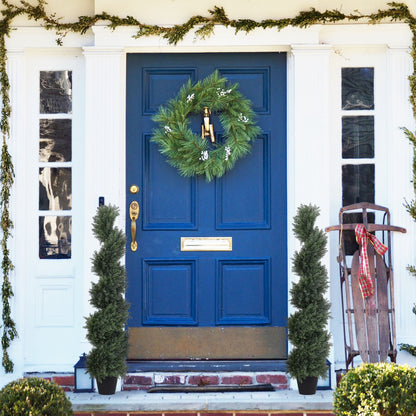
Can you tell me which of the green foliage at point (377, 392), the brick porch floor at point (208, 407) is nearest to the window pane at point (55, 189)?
the brick porch floor at point (208, 407)

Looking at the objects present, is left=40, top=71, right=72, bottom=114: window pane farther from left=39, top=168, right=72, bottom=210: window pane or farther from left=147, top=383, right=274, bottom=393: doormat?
left=147, top=383, right=274, bottom=393: doormat

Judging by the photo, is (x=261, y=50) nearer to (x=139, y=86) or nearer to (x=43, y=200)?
(x=139, y=86)

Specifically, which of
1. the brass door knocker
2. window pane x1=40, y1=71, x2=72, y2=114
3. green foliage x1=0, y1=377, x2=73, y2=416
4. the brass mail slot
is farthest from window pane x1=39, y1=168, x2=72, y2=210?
green foliage x1=0, y1=377, x2=73, y2=416

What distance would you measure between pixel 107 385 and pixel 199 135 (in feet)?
6.12

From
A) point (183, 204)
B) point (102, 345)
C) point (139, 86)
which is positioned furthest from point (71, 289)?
point (139, 86)

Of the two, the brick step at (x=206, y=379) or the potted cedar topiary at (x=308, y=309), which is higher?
the potted cedar topiary at (x=308, y=309)

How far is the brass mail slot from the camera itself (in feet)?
18.4

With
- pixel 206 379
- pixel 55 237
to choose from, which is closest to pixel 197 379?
pixel 206 379

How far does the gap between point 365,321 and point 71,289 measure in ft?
6.95

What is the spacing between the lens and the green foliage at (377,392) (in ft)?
13.5

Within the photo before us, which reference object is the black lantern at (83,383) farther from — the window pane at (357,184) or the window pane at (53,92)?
the window pane at (357,184)

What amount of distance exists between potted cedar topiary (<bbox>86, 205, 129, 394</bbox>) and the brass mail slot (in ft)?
1.59

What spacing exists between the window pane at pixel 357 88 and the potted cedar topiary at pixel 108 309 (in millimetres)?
1887

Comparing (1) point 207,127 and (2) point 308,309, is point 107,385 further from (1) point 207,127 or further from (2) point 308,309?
(1) point 207,127
